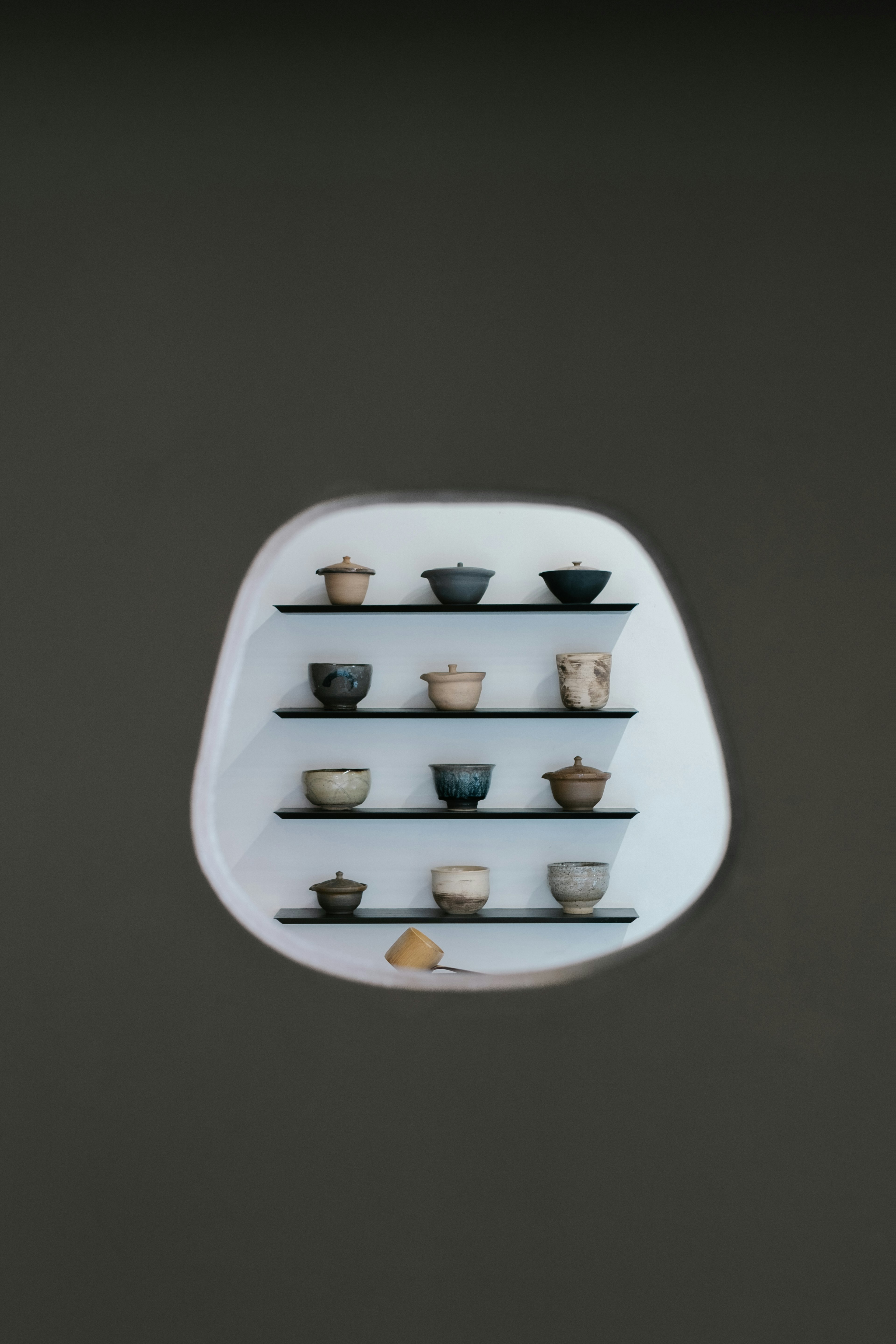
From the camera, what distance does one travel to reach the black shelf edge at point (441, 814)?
2076 millimetres

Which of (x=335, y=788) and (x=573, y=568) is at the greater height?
(x=573, y=568)

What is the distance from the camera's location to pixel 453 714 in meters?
2.07

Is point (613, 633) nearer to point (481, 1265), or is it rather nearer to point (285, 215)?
point (285, 215)

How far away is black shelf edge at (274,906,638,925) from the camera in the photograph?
6.81ft

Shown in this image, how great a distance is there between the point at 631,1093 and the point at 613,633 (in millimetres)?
1042

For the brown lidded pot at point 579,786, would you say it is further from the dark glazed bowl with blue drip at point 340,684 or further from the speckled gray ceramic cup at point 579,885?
the dark glazed bowl with blue drip at point 340,684

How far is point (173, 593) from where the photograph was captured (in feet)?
4.88

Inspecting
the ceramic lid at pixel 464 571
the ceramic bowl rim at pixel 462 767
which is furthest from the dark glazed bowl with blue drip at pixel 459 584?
the ceramic bowl rim at pixel 462 767

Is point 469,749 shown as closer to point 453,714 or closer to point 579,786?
point 453,714

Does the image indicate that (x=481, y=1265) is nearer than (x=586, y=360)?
Yes

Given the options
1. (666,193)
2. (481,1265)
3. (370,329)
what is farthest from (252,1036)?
(666,193)

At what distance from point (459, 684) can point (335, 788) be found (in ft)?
1.17

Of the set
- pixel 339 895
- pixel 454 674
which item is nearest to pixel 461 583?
pixel 454 674

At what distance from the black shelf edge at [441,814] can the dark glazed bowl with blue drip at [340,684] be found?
23 cm
